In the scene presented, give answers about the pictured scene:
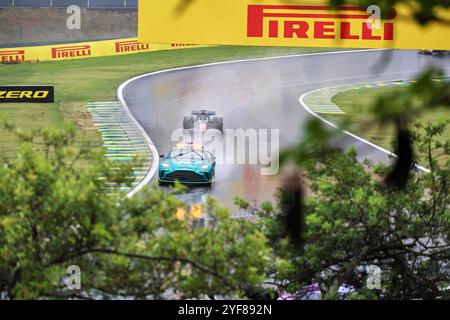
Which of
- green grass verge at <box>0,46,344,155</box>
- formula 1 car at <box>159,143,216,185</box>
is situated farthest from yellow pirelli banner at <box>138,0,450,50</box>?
green grass verge at <box>0,46,344,155</box>

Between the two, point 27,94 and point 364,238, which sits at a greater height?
point 364,238

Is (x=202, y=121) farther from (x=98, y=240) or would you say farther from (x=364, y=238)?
(x=98, y=240)

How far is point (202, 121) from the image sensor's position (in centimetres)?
3881

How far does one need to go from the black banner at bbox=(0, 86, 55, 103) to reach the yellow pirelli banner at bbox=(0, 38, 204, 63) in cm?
868

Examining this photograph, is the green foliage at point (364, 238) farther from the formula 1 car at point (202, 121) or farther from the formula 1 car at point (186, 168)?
the formula 1 car at point (202, 121)

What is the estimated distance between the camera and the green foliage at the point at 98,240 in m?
9.55

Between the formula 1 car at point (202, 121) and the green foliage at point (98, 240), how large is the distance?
27737 mm

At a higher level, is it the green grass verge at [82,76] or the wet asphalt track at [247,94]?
the green grass verge at [82,76]

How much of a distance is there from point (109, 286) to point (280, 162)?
A: 762cm

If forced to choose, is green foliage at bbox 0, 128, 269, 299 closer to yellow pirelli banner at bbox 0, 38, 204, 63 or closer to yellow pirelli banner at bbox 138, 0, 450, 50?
yellow pirelli banner at bbox 138, 0, 450, 50

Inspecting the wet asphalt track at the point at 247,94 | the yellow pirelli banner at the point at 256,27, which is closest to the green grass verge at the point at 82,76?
the wet asphalt track at the point at 247,94

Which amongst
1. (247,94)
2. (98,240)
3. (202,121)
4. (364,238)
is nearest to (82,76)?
(247,94)

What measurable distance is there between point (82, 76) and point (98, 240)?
42084 mm

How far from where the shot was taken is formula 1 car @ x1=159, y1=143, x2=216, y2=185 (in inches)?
1202
